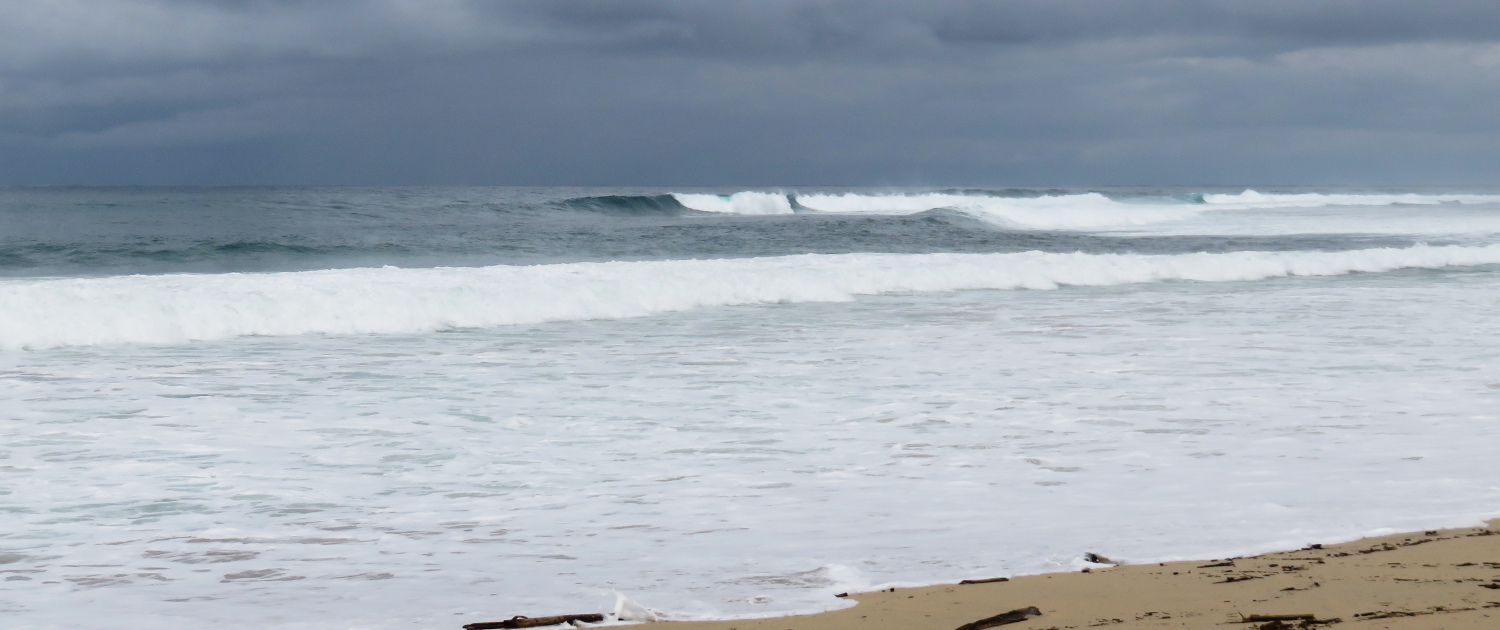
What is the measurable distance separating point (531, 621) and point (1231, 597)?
1955mm

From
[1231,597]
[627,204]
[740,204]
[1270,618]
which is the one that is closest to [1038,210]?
[740,204]

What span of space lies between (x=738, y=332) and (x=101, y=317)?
231 inches

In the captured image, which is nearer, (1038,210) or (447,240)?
(447,240)

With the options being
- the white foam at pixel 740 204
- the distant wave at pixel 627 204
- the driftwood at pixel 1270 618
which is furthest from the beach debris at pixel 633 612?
the white foam at pixel 740 204

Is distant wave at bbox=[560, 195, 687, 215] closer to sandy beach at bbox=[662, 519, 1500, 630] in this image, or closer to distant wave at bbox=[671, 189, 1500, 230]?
distant wave at bbox=[671, 189, 1500, 230]

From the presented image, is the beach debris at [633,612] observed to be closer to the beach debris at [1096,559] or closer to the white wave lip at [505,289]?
the beach debris at [1096,559]

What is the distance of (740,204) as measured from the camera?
53.7 meters

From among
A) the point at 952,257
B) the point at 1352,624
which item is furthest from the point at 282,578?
the point at 952,257

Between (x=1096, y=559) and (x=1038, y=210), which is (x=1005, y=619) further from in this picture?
(x=1038, y=210)

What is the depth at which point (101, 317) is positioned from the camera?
1073 cm

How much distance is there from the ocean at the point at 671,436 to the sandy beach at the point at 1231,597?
18 cm

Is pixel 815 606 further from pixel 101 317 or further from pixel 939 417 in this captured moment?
pixel 101 317

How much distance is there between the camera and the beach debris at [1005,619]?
122 inches

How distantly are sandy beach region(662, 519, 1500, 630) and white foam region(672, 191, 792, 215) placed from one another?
4872 centimetres
